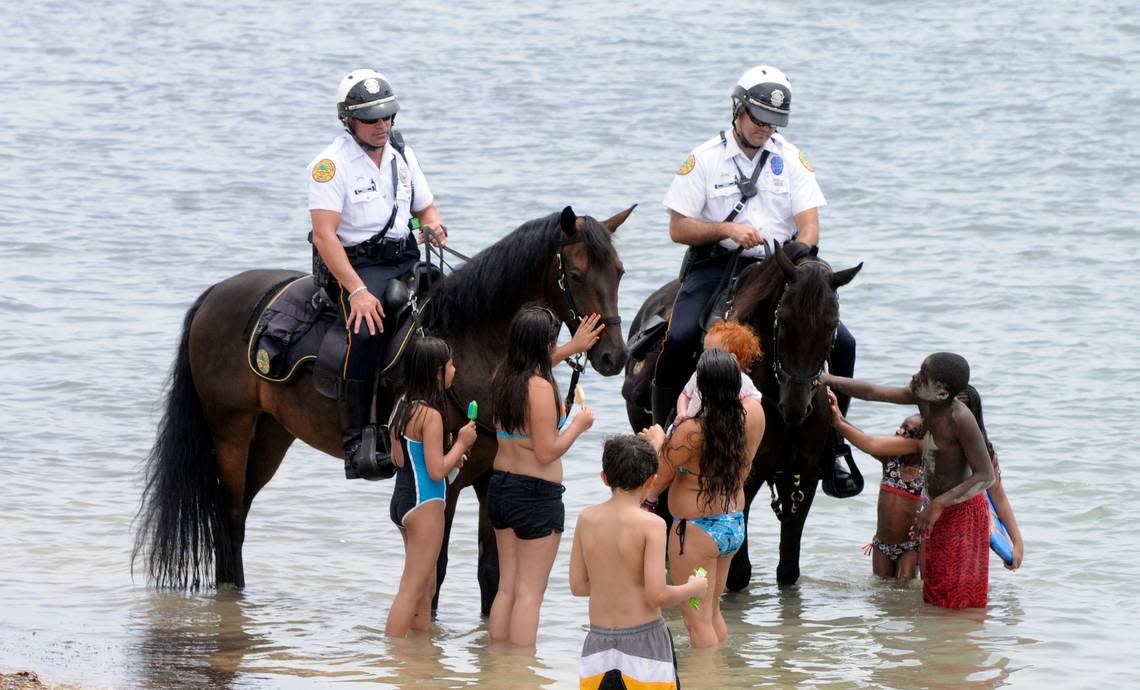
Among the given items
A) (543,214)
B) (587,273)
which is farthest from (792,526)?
(543,214)

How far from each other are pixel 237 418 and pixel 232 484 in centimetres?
37

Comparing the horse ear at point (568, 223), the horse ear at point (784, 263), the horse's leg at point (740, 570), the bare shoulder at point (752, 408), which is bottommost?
the horse's leg at point (740, 570)

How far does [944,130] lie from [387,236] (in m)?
16.1

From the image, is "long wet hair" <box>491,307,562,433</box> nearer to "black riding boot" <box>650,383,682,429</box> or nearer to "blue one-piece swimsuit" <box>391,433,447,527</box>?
"blue one-piece swimsuit" <box>391,433,447,527</box>

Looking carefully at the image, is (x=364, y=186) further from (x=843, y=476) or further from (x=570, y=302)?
(x=843, y=476)

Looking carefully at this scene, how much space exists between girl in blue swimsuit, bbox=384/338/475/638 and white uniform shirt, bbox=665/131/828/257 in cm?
164

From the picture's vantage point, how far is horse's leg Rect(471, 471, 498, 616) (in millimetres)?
7336

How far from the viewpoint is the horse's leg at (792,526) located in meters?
7.98

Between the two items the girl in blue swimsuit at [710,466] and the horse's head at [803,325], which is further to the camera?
the horse's head at [803,325]

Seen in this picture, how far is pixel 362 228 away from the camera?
7316mm

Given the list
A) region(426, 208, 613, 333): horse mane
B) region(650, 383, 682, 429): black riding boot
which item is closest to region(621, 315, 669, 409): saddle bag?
region(650, 383, 682, 429): black riding boot

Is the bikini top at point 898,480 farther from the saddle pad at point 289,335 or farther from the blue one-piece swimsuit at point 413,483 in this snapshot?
the saddle pad at point 289,335

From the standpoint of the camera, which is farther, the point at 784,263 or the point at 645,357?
the point at 645,357

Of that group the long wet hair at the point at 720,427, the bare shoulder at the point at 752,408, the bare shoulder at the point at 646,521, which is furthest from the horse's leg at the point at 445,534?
the bare shoulder at the point at 646,521
